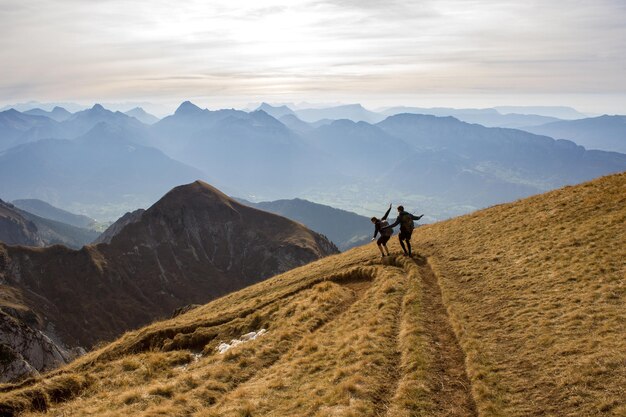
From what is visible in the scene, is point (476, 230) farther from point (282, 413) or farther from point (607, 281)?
point (282, 413)

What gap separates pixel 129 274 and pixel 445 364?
6726 inches

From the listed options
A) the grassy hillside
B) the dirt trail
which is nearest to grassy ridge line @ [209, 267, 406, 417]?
the grassy hillside

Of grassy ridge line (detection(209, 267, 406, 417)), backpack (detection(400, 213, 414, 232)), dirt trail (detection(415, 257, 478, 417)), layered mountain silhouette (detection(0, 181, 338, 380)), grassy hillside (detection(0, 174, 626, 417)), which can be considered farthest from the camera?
layered mountain silhouette (detection(0, 181, 338, 380))

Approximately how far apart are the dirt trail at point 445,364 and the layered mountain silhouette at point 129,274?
389 ft

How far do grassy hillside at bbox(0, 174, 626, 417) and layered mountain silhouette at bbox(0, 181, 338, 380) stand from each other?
11173 cm

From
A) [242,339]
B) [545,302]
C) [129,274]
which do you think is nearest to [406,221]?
[545,302]

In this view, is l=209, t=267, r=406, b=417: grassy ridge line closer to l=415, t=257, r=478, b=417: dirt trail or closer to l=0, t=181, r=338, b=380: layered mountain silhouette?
l=415, t=257, r=478, b=417: dirt trail

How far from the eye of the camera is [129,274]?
167m

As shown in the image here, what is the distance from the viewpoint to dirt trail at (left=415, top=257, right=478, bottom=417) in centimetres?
1252

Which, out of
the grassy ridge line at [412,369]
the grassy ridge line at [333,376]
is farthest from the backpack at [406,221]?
the grassy ridge line at [333,376]

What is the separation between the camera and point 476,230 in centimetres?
3778

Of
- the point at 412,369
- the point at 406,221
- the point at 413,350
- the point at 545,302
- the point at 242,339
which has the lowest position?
the point at 242,339

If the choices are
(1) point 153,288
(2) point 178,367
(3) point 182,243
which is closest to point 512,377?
(2) point 178,367

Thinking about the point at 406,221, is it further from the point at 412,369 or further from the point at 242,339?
the point at 412,369
